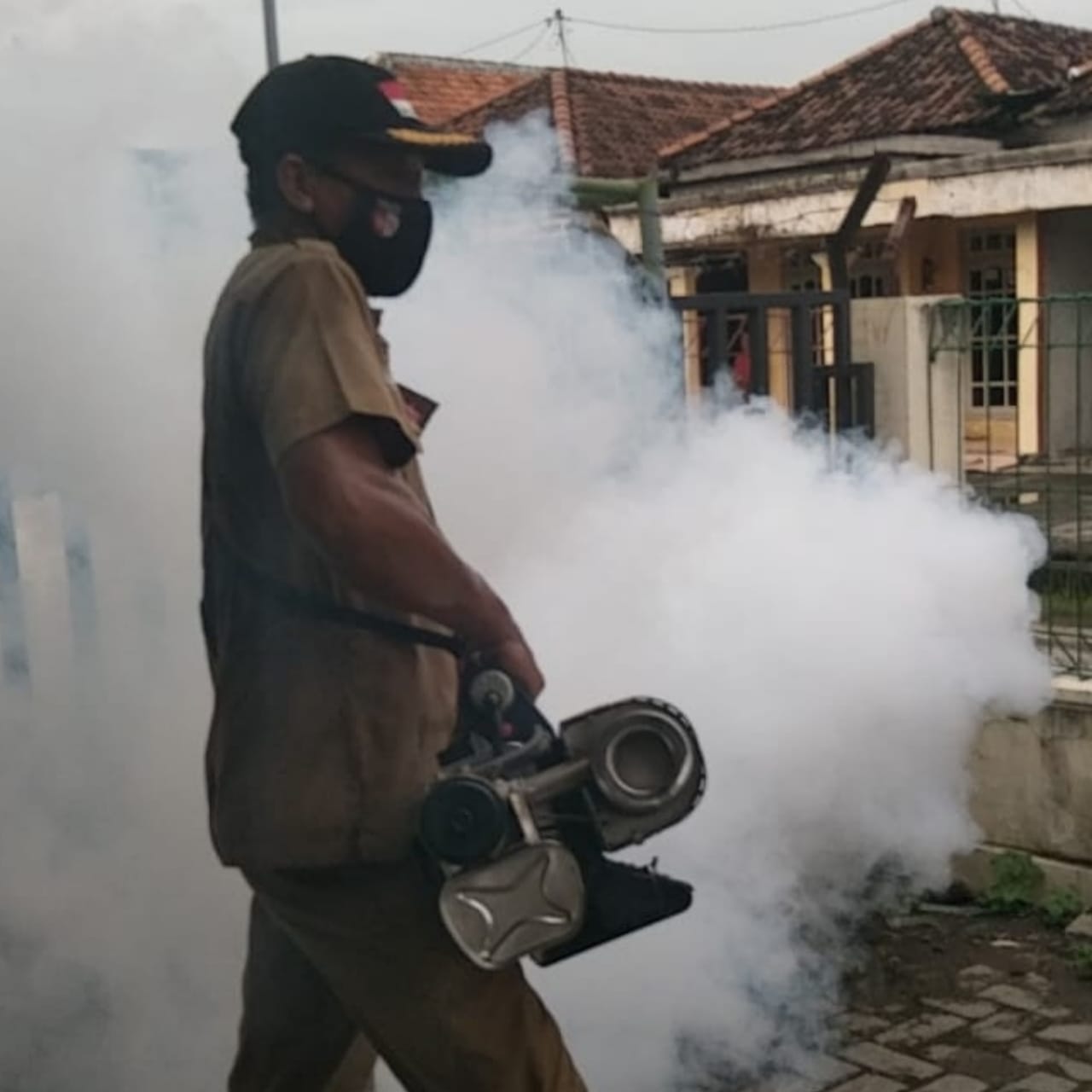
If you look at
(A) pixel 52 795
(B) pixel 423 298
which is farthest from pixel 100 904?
(B) pixel 423 298

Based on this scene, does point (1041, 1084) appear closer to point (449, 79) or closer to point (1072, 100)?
point (449, 79)

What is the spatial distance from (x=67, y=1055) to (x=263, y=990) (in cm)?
147

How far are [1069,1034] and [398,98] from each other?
322 centimetres

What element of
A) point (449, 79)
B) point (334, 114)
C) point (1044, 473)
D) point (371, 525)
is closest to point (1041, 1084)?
point (371, 525)

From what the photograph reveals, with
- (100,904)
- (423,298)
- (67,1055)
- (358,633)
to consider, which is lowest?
(67,1055)

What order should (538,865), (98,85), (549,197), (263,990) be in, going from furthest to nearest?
1. (549,197)
2. (98,85)
3. (263,990)
4. (538,865)

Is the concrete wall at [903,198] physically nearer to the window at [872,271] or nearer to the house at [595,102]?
the window at [872,271]

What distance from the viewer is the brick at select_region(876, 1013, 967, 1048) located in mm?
4445

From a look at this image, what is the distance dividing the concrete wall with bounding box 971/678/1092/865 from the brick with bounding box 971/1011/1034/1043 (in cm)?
91

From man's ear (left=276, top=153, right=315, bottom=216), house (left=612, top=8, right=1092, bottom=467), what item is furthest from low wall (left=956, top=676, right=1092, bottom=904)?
house (left=612, top=8, right=1092, bottom=467)

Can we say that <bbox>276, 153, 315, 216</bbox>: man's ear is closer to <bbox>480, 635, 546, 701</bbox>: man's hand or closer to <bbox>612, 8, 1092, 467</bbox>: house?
<bbox>480, 635, 546, 701</bbox>: man's hand

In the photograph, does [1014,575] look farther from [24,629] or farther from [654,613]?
[24,629]

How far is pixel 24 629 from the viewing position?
423 centimetres

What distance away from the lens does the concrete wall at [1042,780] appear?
5363 mm
